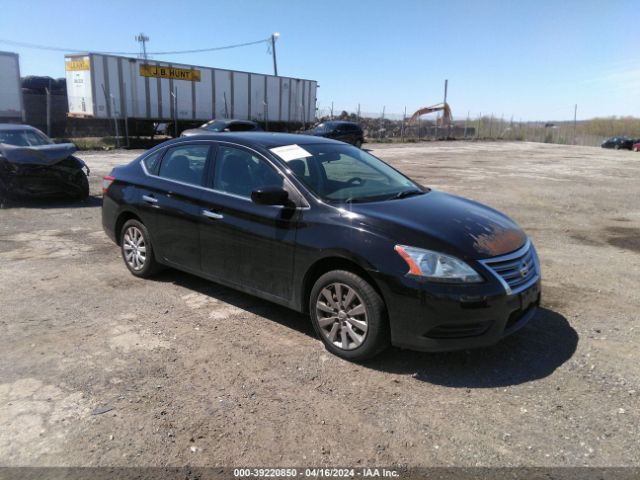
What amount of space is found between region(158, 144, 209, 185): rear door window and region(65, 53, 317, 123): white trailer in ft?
66.9

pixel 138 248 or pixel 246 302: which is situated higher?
pixel 138 248

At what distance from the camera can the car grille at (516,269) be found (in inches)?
140

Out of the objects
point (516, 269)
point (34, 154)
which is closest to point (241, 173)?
point (516, 269)

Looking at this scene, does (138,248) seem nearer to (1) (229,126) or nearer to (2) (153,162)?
(2) (153,162)

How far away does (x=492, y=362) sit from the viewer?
3.83 meters

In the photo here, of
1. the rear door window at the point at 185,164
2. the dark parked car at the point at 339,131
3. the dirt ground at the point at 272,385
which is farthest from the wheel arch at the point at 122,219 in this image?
the dark parked car at the point at 339,131

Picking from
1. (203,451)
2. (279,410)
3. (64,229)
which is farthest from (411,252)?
(64,229)

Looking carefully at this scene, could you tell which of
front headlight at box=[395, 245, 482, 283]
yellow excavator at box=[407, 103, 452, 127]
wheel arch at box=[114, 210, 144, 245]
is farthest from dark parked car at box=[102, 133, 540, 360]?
yellow excavator at box=[407, 103, 452, 127]

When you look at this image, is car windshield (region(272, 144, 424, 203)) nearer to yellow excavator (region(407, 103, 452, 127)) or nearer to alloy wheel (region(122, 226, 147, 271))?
alloy wheel (region(122, 226, 147, 271))

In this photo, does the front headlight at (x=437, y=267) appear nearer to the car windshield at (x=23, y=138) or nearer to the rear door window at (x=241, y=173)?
the rear door window at (x=241, y=173)

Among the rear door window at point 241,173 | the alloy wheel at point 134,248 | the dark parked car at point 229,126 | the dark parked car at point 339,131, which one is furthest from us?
the dark parked car at point 339,131

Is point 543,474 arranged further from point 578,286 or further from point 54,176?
point 54,176

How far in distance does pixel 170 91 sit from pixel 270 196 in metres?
24.4

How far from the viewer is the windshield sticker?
4383mm
